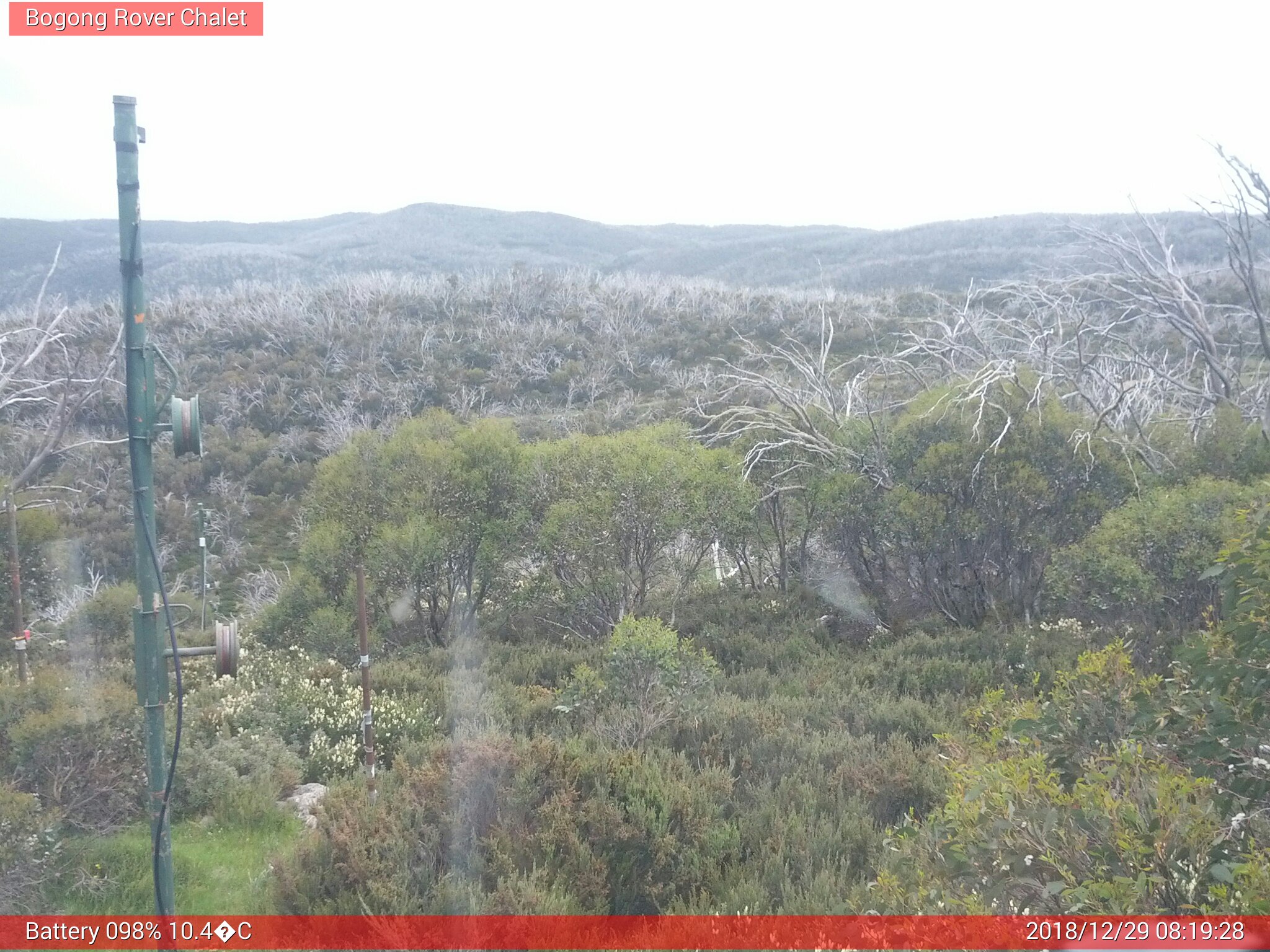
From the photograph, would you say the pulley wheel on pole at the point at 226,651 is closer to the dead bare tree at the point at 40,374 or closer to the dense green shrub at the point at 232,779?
the dense green shrub at the point at 232,779

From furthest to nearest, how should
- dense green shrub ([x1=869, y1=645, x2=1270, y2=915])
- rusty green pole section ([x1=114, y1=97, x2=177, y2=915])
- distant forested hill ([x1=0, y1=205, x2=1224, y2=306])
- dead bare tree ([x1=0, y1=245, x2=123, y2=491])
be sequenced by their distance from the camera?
distant forested hill ([x1=0, y1=205, x2=1224, y2=306]), dead bare tree ([x1=0, y1=245, x2=123, y2=491]), rusty green pole section ([x1=114, y1=97, x2=177, y2=915]), dense green shrub ([x1=869, y1=645, x2=1270, y2=915])

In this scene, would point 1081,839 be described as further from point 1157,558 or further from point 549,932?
point 1157,558

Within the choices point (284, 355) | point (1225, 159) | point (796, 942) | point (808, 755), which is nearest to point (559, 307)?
point (284, 355)

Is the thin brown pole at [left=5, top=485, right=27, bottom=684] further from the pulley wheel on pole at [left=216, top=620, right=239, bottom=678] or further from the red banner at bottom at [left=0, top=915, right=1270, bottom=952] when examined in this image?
the pulley wheel on pole at [left=216, top=620, right=239, bottom=678]

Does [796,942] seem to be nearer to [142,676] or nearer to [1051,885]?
[1051,885]

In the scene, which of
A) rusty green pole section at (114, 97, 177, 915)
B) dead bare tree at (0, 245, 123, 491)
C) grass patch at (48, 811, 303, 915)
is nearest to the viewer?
rusty green pole section at (114, 97, 177, 915)

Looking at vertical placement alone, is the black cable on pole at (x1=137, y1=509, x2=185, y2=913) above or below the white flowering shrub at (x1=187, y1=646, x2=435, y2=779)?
above

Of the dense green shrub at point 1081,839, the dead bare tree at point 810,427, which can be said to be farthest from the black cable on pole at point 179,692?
the dead bare tree at point 810,427

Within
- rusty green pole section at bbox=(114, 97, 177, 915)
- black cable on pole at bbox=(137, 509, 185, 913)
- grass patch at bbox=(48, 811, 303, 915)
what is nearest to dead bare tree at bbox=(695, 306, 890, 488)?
grass patch at bbox=(48, 811, 303, 915)
